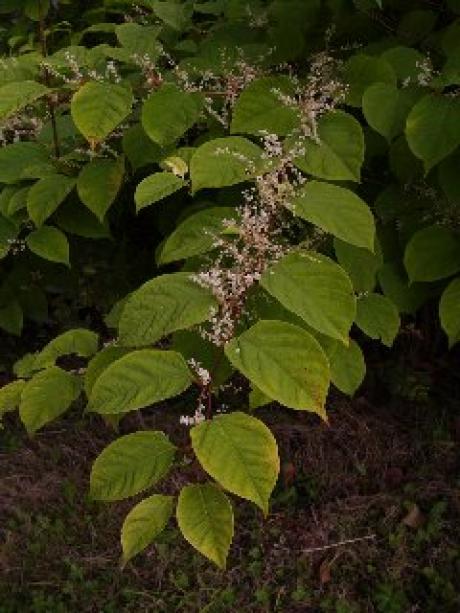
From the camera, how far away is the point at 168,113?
226 cm

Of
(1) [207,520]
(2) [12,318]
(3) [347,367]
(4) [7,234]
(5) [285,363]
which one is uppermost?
(5) [285,363]

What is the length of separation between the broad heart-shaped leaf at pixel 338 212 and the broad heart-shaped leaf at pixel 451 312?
72 centimetres

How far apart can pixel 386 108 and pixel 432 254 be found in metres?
0.49

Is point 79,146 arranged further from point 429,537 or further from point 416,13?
point 429,537

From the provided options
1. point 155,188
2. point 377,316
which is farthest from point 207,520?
point 377,316

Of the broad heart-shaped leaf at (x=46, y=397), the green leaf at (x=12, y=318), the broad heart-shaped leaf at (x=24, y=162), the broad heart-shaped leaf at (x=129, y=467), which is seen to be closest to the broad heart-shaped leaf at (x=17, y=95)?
the broad heart-shaped leaf at (x=24, y=162)

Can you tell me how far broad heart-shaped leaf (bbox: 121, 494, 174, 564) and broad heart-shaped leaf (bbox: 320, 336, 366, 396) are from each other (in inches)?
32.2

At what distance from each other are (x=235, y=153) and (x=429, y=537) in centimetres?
174

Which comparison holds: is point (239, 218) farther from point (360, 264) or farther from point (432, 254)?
point (432, 254)

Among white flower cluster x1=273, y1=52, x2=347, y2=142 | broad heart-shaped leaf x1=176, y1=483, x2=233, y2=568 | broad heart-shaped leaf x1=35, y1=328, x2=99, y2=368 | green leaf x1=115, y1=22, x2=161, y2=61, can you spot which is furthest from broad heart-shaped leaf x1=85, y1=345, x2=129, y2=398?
green leaf x1=115, y1=22, x2=161, y2=61

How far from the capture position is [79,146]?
9.26 feet

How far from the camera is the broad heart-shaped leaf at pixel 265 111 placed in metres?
2.10

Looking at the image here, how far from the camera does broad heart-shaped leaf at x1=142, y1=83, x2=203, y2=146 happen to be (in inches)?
87.8

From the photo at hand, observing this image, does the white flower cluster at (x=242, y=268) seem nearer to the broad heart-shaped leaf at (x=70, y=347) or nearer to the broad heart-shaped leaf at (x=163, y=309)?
the broad heart-shaped leaf at (x=163, y=309)
